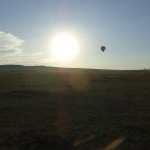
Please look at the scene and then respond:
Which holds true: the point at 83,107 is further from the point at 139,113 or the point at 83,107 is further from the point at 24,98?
the point at 24,98

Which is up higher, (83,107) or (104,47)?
(104,47)

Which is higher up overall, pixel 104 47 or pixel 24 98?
pixel 104 47

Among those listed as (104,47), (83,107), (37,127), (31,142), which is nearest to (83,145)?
(31,142)

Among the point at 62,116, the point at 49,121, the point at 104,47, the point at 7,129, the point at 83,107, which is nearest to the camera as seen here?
the point at 7,129

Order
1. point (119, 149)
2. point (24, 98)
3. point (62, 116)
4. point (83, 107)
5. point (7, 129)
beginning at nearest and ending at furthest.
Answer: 1. point (119, 149)
2. point (7, 129)
3. point (62, 116)
4. point (83, 107)
5. point (24, 98)

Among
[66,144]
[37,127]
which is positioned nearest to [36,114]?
[37,127]

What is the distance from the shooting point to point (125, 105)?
1215 inches

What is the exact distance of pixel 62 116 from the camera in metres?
25.0

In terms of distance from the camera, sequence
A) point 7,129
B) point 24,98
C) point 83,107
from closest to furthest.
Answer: point 7,129
point 83,107
point 24,98

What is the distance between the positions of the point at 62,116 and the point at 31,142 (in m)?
7.86

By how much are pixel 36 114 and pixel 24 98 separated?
10756 millimetres

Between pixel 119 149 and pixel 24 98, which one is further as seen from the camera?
pixel 24 98

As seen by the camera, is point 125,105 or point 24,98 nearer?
point 125,105

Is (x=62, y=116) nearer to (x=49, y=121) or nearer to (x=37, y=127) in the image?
(x=49, y=121)
